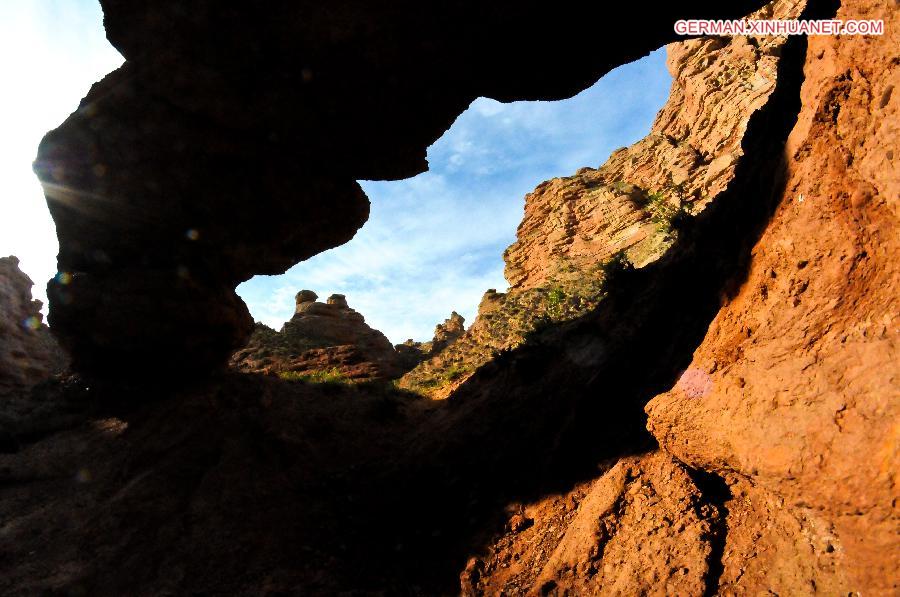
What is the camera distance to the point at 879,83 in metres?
4.11

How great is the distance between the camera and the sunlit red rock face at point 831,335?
11.3ft

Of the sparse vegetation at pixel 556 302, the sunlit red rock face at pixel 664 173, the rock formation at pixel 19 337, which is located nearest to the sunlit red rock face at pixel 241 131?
the rock formation at pixel 19 337

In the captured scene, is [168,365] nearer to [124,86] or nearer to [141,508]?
[141,508]

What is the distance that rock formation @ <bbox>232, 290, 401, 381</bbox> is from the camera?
30281 mm

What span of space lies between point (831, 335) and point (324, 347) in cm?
3385

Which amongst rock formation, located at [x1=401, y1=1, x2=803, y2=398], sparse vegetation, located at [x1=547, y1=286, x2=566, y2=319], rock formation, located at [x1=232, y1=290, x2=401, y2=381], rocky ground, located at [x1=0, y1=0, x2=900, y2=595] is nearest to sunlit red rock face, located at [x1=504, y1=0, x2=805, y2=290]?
rock formation, located at [x1=401, y1=1, x2=803, y2=398]

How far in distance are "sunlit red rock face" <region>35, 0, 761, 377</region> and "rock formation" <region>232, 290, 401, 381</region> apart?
13571mm

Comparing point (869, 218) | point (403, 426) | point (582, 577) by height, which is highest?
point (403, 426)

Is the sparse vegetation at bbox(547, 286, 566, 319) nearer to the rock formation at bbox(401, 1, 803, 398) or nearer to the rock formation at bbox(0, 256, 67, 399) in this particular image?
the rock formation at bbox(401, 1, 803, 398)

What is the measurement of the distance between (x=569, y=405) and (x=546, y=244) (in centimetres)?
3505

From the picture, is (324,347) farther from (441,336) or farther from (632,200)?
(632,200)

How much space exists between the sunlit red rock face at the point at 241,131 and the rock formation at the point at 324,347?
1357 centimetres

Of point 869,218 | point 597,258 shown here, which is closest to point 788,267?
point 869,218

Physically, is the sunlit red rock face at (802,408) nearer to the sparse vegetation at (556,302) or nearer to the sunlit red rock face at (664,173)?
the sparse vegetation at (556,302)
